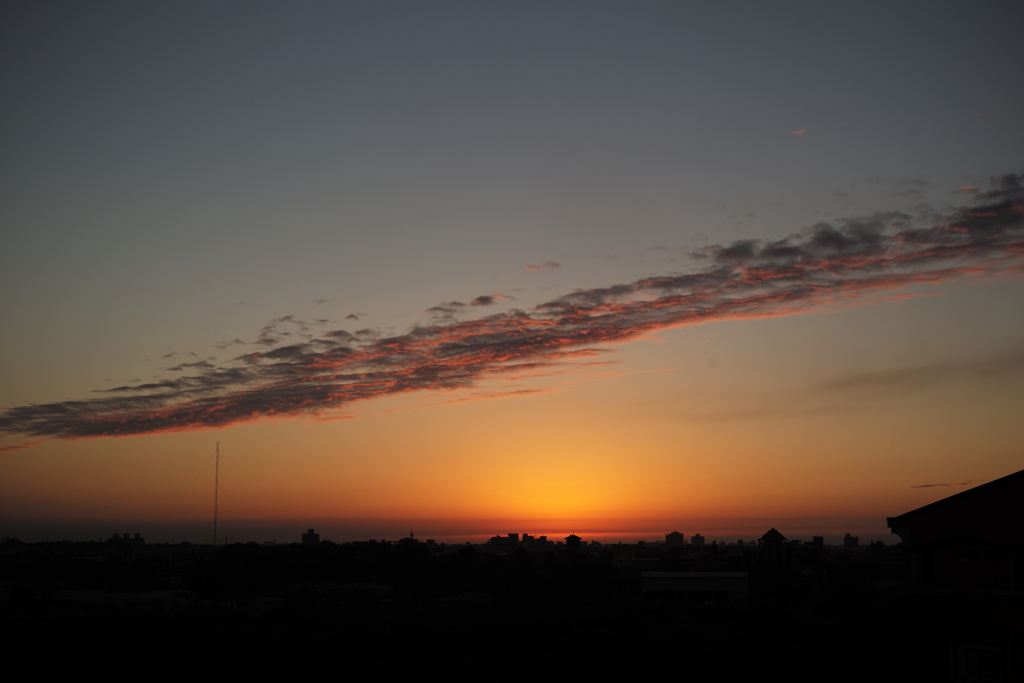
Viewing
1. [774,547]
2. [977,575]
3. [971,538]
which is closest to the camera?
[977,575]

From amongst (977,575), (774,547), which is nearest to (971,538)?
(977,575)

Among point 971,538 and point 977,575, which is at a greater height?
point 971,538

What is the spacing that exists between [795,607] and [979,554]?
35.5 metres

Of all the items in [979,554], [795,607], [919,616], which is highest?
[979,554]

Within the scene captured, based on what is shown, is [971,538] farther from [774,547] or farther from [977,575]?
[774,547]

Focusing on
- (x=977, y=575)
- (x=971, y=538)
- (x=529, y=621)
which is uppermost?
(x=971, y=538)

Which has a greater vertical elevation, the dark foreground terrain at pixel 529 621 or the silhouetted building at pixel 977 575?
the silhouetted building at pixel 977 575

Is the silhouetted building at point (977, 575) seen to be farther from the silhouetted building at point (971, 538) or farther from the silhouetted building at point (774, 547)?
the silhouetted building at point (774, 547)

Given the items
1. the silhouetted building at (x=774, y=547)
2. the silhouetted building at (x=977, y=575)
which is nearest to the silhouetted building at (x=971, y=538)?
the silhouetted building at (x=977, y=575)

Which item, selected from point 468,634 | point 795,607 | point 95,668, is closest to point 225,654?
point 95,668

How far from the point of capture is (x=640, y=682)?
28375 millimetres

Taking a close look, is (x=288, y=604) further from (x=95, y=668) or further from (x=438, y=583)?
(x=95, y=668)

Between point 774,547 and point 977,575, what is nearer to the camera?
point 977,575

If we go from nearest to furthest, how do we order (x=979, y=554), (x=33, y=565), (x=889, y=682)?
(x=979, y=554) → (x=889, y=682) → (x=33, y=565)
